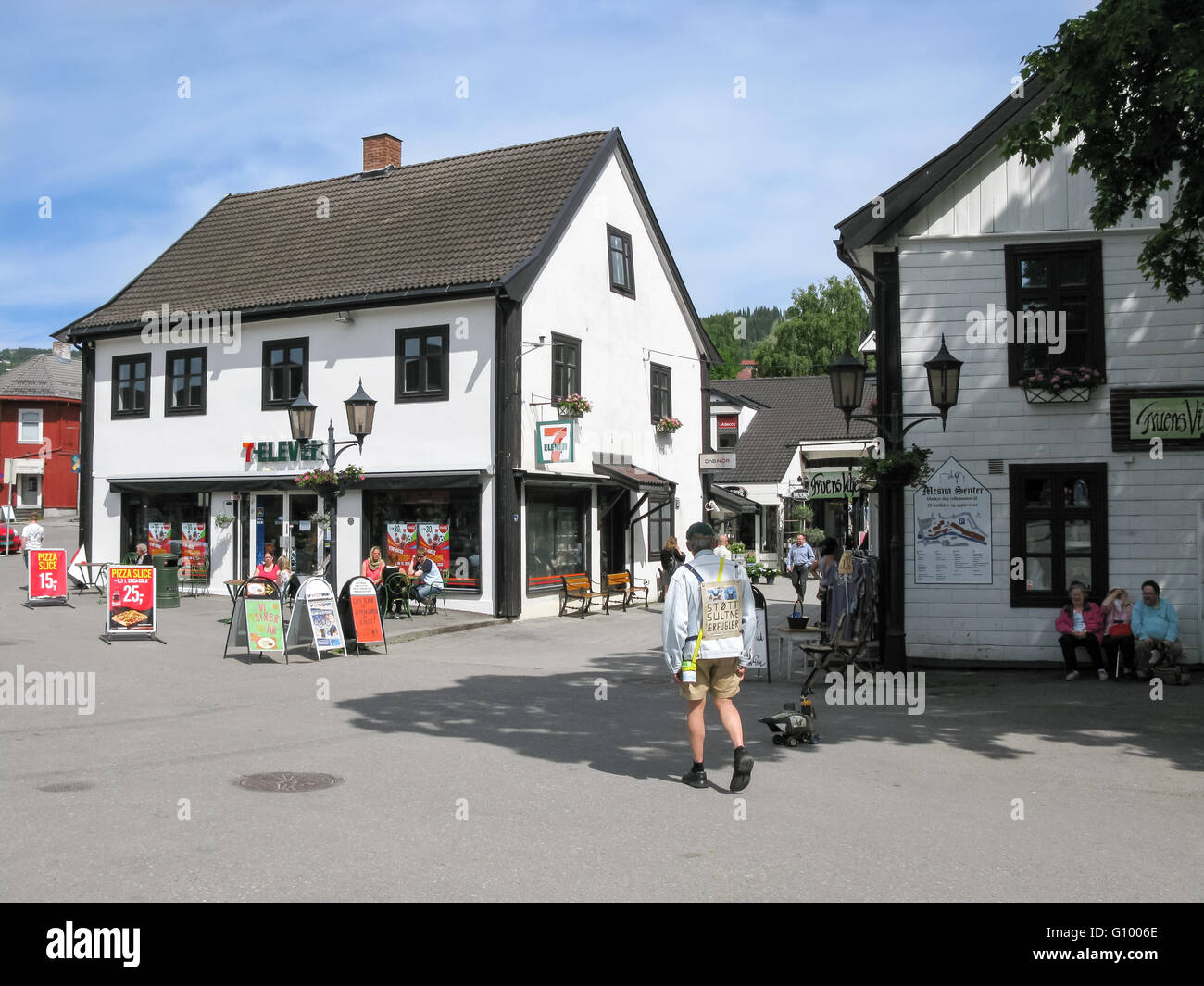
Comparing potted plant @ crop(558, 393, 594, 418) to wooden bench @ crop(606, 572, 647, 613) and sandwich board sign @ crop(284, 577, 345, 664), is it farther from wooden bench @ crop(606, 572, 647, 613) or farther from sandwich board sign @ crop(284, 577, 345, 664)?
sandwich board sign @ crop(284, 577, 345, 664)

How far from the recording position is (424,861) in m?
5.98

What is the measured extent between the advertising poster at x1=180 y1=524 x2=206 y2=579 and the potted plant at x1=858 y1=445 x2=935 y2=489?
16438mm

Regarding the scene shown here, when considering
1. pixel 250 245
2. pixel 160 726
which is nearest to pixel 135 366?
pixel 250 245

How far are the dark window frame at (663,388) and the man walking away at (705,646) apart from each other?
20107mm

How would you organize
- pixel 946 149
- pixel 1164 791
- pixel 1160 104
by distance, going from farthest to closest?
pixel 946 149 → pixel 1160 104 → pixel 1164 791

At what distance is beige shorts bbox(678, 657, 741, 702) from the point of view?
803cm

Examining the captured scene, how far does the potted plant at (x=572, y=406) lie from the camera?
23.1 meters

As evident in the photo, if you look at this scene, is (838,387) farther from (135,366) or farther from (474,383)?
(135,366)

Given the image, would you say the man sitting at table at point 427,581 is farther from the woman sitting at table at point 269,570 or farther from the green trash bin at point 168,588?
the green trash bin at point 168,588

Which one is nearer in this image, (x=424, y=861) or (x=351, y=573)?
(x=424, y=861)

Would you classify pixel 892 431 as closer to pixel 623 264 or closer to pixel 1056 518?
pixel 1056 518

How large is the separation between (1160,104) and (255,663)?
12159 millimetres

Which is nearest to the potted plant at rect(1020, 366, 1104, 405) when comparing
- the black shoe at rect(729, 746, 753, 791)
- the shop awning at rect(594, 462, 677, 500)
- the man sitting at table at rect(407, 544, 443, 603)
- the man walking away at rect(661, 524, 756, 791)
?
the man walking away at rect(661, 524, 756, 791)

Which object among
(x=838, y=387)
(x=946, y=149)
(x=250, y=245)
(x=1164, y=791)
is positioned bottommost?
(x=1164, y=791)
